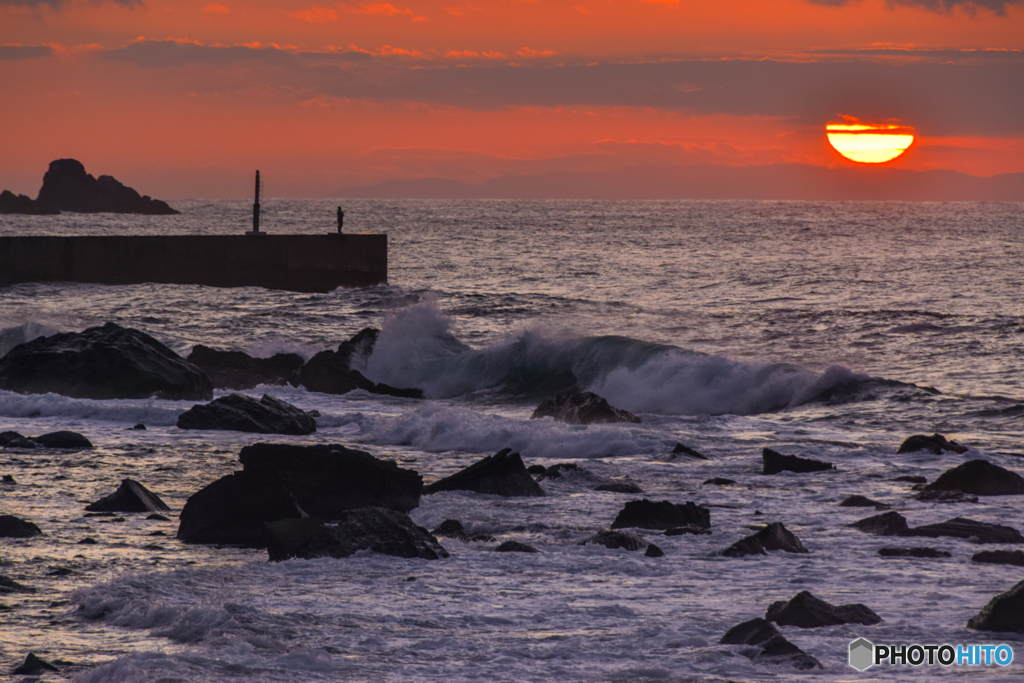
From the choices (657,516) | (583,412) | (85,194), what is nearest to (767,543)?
(657,516)

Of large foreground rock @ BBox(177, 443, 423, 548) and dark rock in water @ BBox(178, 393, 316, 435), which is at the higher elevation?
large foreground rock @ BBox(177, 443, 423, 548)

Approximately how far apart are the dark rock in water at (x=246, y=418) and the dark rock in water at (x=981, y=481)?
8008 mm

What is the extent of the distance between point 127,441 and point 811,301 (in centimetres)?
2828

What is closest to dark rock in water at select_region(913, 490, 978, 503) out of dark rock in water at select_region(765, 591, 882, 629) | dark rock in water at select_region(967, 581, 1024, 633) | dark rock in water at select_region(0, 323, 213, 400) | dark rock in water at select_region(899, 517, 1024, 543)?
dark rock in water at select_region(899, 517, 1024, 543)

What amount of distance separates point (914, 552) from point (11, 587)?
20.4 ft

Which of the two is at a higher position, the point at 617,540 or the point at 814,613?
the point at 814,613

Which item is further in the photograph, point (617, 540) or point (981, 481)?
point (981, 481)

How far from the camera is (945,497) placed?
9523mm

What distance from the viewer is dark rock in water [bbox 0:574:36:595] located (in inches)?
254

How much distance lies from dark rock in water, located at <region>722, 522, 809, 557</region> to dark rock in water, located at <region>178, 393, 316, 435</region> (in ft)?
25.3

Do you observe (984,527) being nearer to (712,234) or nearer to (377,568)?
(377,568)

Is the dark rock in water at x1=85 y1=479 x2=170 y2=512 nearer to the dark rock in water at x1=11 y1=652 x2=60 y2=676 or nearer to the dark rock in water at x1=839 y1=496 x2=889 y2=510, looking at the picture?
the dark rock in water at x1=11 y1=652 x2=60 y2=676

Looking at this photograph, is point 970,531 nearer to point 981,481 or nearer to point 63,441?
point 981,481

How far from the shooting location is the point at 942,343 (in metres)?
25.5
